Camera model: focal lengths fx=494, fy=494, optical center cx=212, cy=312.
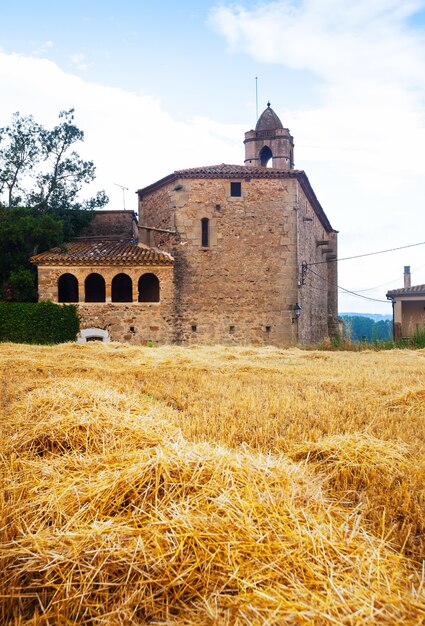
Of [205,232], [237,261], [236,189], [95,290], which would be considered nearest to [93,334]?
[95,290]

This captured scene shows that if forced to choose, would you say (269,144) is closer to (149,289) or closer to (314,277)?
(314,277)

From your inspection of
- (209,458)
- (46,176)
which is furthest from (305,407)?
(46,176)

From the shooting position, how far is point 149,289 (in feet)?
77.2

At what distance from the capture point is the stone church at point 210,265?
20.0 metres

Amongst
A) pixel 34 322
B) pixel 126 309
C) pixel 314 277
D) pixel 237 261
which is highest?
pixel 237 261

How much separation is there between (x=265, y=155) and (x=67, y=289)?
42.8ft

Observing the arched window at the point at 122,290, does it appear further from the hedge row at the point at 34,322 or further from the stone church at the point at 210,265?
the hedge row at the point at 34,322

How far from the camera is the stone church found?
20.0m

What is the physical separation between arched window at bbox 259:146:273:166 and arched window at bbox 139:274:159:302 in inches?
380

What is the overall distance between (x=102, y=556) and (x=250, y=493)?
27.3 inches

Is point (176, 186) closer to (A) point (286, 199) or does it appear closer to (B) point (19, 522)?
(A) point (286, 199)

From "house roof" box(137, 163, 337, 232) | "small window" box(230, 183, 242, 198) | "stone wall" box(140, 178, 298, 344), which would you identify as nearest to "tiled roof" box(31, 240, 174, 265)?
"stone wall" box(140, 178, 298, 344)

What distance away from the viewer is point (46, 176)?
78.8 feet

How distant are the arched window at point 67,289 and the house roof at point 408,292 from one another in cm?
1650
